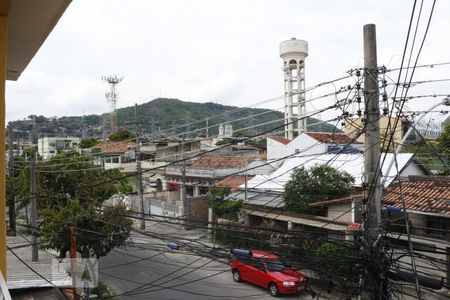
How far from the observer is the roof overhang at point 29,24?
2383 mm

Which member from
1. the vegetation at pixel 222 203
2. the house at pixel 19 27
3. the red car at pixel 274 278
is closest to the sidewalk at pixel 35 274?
the red car at pixel 274 278

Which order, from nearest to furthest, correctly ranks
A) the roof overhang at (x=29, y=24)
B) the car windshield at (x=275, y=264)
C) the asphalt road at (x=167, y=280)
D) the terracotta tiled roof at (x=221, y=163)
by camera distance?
the roof overhang at (x=29, y=24)
the car windshield at (x=275, y=264)
the asphalt road at (x=167, y=280)
the terracotta tiled roof at (x=221, y=163)

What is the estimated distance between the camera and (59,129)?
270ft

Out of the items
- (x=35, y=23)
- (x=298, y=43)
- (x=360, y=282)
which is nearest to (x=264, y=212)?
(x=360, y=282)

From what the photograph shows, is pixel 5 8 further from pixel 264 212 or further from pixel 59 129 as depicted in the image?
pixel 59 129

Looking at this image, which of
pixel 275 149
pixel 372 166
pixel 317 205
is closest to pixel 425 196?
pixel 317 205

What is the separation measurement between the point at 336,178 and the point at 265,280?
4693 millimetres

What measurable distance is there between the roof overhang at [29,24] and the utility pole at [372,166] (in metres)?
4.22

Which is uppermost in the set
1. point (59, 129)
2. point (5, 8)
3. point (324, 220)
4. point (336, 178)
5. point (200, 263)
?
point (59, 129)

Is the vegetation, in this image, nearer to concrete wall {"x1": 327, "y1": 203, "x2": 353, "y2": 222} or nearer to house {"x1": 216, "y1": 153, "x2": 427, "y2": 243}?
house {"x1": 216, "y1": 153, "x2": 427, "y2": 243}

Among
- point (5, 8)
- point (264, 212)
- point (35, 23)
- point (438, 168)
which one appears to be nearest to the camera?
point (5, 8)

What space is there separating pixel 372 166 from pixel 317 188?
33.8ft

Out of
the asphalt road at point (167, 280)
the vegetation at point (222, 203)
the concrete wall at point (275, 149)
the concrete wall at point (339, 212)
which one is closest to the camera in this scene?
the asphalt road at point (167, 280)

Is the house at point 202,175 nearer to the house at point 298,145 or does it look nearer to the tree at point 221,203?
the tree at point 221,203
